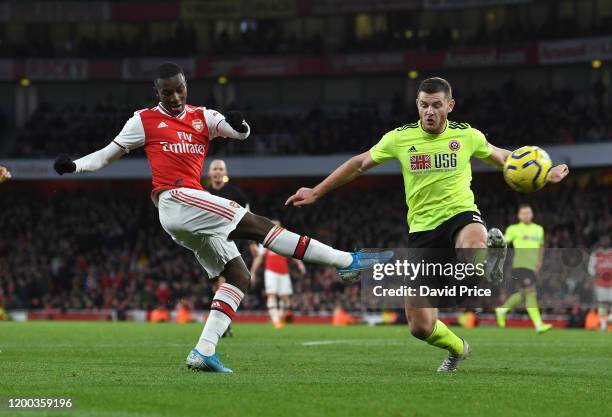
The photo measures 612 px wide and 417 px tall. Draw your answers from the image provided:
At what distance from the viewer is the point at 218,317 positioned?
8.88m

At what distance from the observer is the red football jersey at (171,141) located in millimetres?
8750

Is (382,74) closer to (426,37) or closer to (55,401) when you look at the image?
(426,37)

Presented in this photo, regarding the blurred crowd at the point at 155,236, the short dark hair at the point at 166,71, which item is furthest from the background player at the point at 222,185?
the blurred crowd at the point at 155,236

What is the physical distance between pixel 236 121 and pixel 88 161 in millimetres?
1301

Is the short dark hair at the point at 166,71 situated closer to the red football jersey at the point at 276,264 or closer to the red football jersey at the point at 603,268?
the red football jersey at the point at 276,264

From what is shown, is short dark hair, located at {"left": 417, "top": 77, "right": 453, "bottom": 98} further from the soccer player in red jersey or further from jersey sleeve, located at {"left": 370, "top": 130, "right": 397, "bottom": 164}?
the soccer player in red jersey

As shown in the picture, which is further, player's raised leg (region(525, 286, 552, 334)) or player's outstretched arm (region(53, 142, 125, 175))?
player's raised leg (region(525, 286, 552, 334))

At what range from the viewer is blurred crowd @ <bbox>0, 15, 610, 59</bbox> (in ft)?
140

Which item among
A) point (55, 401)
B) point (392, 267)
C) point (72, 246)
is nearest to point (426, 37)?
point (72, 246)

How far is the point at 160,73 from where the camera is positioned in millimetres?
8828

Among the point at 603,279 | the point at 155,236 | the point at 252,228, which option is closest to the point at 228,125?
the point at 252,228

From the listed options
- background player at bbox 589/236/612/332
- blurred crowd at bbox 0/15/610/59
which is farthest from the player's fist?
blurred crowd at bbox 0/15/610/59

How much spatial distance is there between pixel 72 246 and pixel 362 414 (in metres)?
34.9

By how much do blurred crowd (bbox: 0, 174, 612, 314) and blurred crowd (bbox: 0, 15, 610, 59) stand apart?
6005 millimetres
